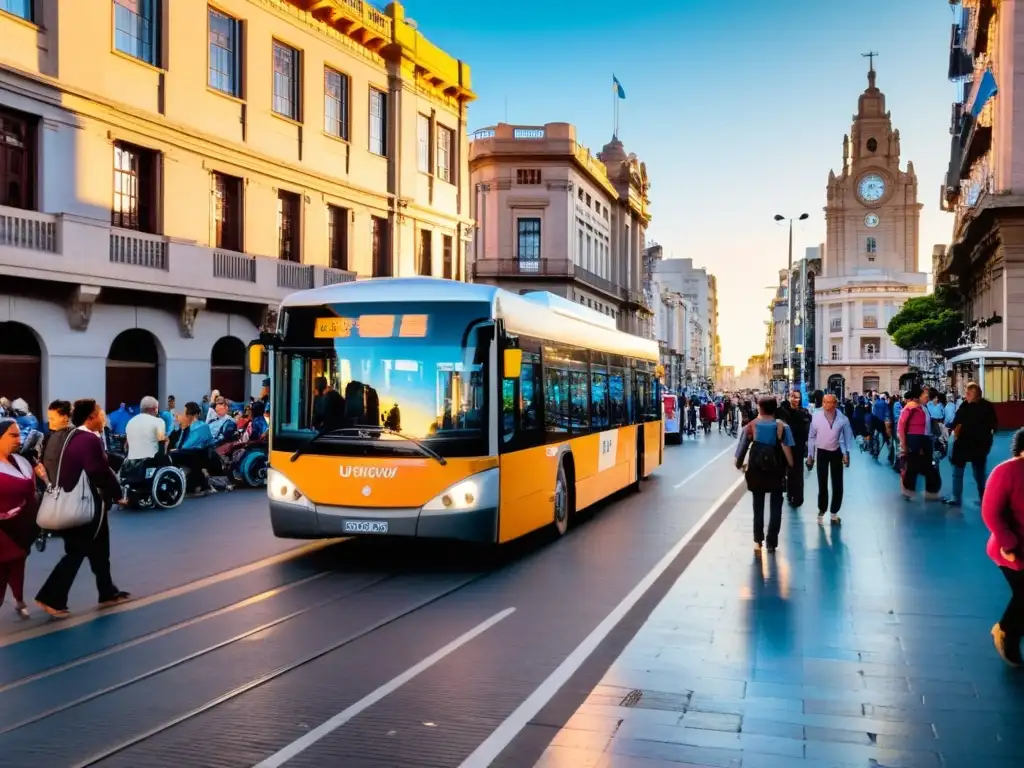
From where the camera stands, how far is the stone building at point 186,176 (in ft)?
66.7

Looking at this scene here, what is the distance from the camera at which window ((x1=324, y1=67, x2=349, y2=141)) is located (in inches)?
1193

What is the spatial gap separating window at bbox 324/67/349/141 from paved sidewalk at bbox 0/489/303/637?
1592 centimetres

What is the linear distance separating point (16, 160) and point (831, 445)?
1554 cm

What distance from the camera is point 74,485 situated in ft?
28.8

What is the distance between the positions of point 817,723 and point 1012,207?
32155mm

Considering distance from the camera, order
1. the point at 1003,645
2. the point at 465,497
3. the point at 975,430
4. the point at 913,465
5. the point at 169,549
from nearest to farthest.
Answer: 1. the point at 1003,645
2. the point at 465,497
3. the point at 169,549
4. the point at 975,430
5. the point at 913,465

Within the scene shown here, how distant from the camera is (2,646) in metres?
7.87

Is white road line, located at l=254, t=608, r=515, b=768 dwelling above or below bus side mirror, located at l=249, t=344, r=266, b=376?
below

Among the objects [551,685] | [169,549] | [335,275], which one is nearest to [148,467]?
[169,549]

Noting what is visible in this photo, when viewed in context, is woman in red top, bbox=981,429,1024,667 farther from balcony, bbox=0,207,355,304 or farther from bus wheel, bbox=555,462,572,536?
balcony, bbox=0,207,355,304

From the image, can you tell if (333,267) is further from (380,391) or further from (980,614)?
(980,614)

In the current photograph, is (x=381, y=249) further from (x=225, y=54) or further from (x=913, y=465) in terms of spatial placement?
(x=913, y=465)

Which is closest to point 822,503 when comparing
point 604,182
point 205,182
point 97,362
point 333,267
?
point 97,362

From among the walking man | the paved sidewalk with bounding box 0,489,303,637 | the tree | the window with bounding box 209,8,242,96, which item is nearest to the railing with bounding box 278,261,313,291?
the window with bounding box 209,8,242,96
